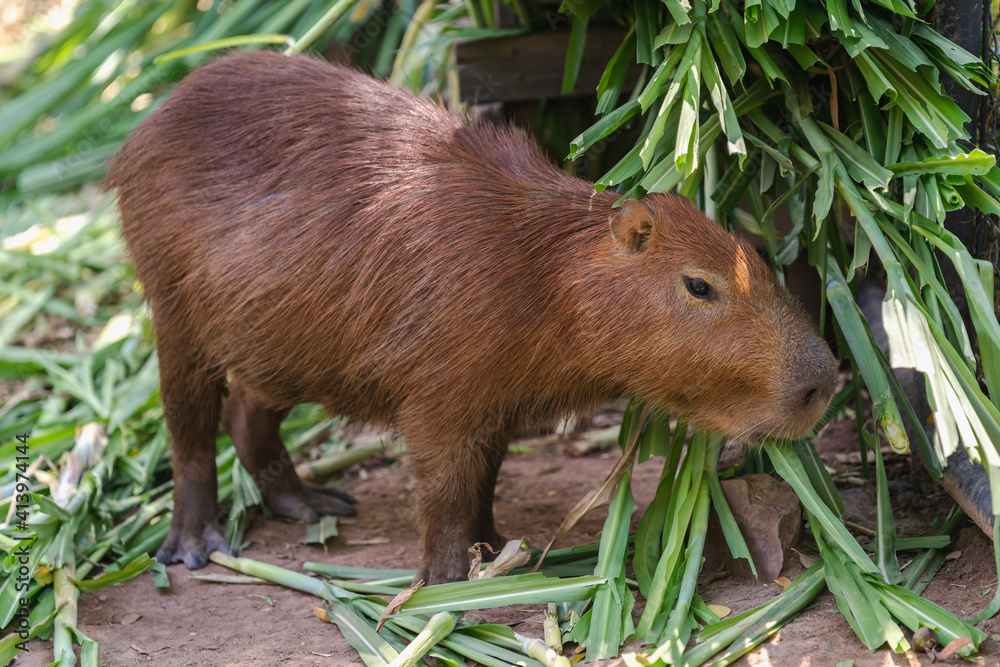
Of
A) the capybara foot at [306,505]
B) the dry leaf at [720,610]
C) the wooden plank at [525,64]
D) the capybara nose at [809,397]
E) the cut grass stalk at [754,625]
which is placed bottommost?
the capybara foot at [306,505]

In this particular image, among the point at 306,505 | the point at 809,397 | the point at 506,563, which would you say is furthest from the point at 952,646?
the point at 306,505

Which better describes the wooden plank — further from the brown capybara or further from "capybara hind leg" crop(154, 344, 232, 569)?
"capybara hind leg" crop(154, 344, 232, 569)

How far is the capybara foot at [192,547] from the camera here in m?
3.57

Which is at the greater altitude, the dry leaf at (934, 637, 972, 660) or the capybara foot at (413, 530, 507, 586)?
the dry leaf at (934, 637, 972, 660)

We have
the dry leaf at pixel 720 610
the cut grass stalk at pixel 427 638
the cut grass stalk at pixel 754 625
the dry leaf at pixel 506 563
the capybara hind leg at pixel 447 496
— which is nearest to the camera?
the cut grass stalk at pixel 754 625

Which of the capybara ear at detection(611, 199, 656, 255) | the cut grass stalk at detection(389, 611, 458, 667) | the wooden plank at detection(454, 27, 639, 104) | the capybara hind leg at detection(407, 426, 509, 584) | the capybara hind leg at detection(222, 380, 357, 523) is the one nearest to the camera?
the cut grass stalk at detection(389, 611, 458, 667)

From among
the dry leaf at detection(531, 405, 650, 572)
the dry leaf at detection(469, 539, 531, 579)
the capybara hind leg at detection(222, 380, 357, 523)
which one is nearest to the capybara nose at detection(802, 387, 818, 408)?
the dry leaf at detection(531, 405, 650, 572)

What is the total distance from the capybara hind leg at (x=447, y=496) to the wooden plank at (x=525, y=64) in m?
1.79

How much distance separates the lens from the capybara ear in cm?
278

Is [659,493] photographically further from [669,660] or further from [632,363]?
[669,660]

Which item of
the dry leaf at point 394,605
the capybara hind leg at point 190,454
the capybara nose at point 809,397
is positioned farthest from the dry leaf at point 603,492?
the capybara hind leg at point 190,454

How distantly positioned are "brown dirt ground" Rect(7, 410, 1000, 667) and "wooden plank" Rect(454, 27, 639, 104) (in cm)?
174

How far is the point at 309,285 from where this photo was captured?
3.11 metres

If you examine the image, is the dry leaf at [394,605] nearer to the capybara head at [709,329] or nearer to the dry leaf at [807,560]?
the capybara head at [709,329]
